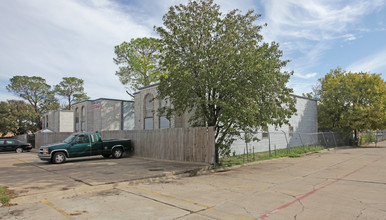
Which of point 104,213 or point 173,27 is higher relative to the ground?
point 173,27

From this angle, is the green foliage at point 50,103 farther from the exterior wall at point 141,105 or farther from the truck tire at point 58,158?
the truck tire at point 58,158

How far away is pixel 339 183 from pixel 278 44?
8217 mm

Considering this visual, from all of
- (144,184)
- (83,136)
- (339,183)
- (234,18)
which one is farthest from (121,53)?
(339,183)

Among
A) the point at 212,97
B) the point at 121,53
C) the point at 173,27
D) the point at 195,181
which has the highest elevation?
the point at 121,53

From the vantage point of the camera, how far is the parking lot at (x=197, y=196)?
6020mm

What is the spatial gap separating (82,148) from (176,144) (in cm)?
604

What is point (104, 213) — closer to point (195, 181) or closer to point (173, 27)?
point (195, 181)

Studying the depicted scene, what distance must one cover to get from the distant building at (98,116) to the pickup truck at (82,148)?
15.6 metres

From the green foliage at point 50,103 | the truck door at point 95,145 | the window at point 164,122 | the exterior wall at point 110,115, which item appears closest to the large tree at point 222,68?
the truck door at point 95,145

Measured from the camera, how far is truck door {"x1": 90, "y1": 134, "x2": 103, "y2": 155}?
17094 millimetres

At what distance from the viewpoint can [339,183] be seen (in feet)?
30.2

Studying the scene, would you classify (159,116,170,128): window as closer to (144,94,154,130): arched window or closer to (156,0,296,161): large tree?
(144,94,154,130): arched window

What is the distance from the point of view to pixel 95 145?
1720 centimetres

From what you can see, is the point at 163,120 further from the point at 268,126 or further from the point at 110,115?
the point at 110,115
